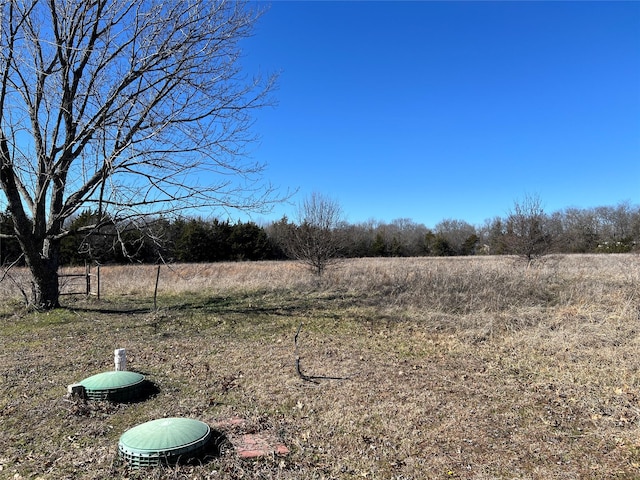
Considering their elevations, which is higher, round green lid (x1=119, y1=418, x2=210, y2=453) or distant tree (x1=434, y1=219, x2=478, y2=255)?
distant tree (x1=434, y1=219, x2=478, y2=255)

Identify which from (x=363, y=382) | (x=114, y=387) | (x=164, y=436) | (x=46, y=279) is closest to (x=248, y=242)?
(x=46, y=279)

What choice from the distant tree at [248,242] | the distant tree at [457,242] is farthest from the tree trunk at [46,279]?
the distant tree at [457,242]

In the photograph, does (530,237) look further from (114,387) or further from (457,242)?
(457,242)

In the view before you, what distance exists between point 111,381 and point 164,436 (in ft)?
6.21

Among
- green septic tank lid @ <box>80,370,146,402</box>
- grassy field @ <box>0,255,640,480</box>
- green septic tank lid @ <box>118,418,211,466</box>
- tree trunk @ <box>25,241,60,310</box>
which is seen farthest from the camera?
tree trunk @ <box>25,241,60,310</box>

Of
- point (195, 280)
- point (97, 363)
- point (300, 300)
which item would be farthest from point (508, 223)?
point (97, 363)

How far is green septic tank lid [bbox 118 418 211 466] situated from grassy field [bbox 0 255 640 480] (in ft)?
0.38

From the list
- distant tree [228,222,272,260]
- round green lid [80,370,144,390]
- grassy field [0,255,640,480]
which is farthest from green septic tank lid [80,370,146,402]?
distant tree [228,222,272,260]

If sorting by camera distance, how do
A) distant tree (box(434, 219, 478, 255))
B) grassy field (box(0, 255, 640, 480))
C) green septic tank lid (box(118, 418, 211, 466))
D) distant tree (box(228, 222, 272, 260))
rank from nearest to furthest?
green septic tank lid (box(118, 418, 211, 466)) < grassy field (box(0, 255, 640, 480)) < distant tree (box(228, 222, 272, 260)) < distant tree (box(434, 219, 478, 255))

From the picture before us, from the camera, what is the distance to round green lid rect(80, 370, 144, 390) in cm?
491

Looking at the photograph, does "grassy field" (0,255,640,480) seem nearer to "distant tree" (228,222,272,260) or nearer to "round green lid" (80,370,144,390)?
"round green lid" (80,370,144,390)

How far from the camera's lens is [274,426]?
4.36 metres

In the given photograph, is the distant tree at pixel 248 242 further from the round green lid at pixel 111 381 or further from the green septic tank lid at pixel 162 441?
the green septic tank lid at pixel 162 441

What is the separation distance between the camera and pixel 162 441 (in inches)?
137
